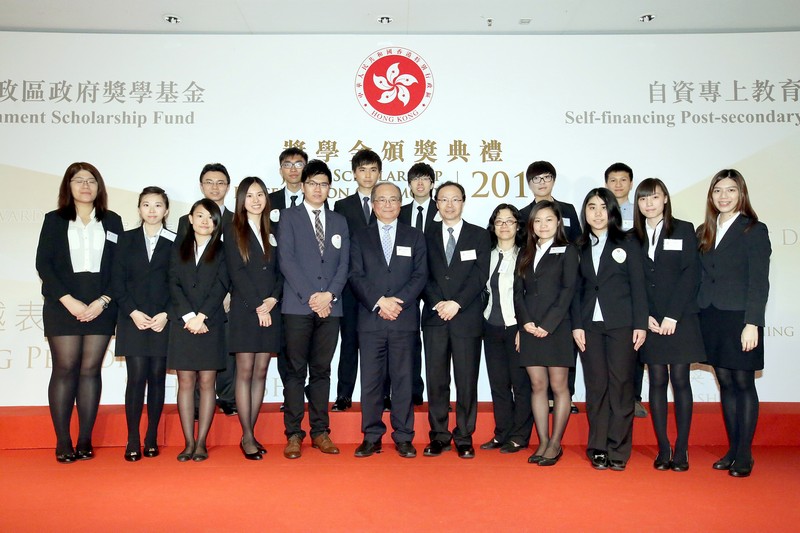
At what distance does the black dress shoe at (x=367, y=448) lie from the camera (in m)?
3.72

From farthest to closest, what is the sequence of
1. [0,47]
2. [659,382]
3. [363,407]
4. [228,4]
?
[0,47], [228,4], [363,407], [659,382]

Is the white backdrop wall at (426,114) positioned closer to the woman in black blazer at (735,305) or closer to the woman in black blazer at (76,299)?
the woman in black blazer at (76,299)

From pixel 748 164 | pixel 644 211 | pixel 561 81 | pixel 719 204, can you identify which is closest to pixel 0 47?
pixel 561 81

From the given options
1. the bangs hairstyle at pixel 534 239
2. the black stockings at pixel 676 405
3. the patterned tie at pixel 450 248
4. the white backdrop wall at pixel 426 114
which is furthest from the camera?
the white backdrop wall at pixel 426 114

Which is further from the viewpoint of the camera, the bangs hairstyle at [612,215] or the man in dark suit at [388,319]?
the man in dark suit at [388,319]

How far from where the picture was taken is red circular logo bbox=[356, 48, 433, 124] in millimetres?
5254

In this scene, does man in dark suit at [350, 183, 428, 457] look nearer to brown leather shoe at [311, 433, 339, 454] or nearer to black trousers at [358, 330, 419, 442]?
black trousers at [358, 330, 419, 442]

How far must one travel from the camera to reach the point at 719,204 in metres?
3.56

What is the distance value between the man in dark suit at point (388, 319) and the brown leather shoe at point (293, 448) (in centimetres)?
34

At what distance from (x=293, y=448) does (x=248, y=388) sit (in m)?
0.42

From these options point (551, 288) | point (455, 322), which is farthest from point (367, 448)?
point (551, 288)

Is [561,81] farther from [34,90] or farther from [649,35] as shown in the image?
[34,90]

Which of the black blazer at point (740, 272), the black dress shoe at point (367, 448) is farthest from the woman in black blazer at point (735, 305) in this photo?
the black dress shoe at point (367, 448)

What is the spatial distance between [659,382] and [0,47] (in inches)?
210
